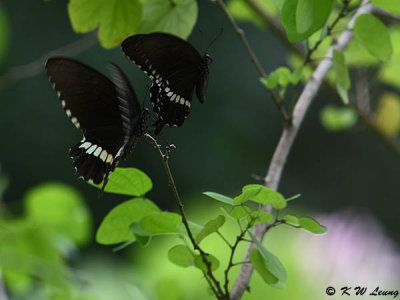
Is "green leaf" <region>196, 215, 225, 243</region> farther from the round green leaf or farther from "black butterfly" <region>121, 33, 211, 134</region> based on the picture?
"black butterfly" <region>121, 33, 211, 134</region>

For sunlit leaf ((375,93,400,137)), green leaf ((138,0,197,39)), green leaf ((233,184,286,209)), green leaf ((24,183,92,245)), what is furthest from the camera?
green leaf ((24,183,92,245))

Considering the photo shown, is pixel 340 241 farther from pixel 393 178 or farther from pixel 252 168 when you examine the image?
pixel 393 178

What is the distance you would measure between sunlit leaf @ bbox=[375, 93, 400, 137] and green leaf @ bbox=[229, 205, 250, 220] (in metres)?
0.86

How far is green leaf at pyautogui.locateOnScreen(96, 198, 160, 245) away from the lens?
26.5 inches

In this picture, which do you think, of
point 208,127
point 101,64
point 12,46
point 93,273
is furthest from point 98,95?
point 12,46

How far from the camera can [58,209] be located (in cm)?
151

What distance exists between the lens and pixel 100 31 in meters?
0.80

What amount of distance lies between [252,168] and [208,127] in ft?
1.79

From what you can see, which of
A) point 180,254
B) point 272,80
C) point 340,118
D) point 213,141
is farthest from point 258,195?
point 213,141

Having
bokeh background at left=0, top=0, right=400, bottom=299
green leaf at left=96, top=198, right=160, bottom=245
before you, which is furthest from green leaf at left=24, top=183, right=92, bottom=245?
bokeh background at left=0, top=0, right=400, bottom=299

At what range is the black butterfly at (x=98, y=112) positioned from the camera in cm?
68

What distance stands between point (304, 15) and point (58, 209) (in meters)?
1.09

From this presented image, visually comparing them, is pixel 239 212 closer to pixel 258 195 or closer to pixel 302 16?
pixel 258 195

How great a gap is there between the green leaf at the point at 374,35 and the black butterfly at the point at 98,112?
0.30 m
